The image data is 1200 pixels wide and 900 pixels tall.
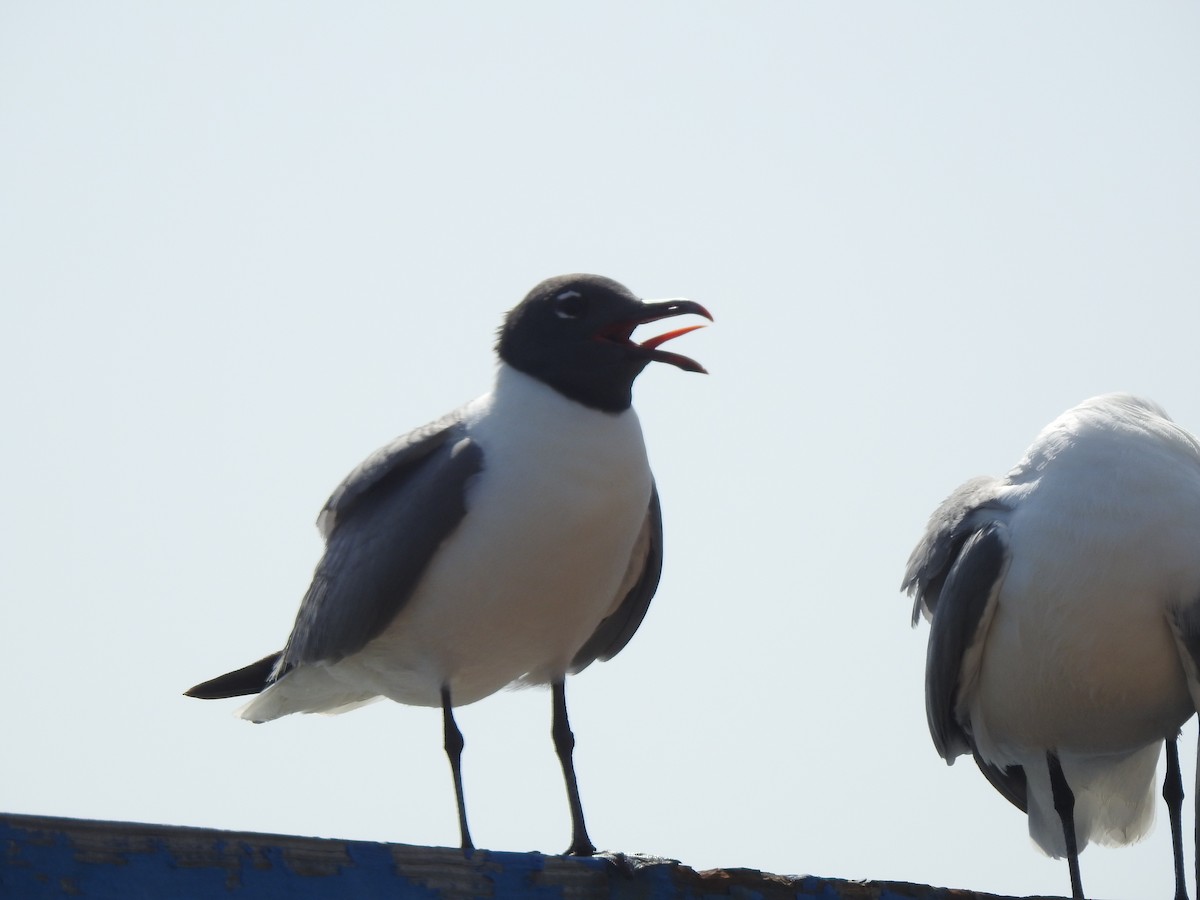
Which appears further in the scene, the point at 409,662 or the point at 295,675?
the point at 295,675

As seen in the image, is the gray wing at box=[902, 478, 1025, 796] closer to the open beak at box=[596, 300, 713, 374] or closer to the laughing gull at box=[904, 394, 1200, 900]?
the laughing gull at box=[904, 394, 1200, 900]

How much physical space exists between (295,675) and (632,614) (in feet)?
3.95

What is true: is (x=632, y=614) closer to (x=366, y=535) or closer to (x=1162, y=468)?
(x=366, y=535)

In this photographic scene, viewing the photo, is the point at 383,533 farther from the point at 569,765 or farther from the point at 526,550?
the point at 569,765

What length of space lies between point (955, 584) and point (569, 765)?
66.6 inches

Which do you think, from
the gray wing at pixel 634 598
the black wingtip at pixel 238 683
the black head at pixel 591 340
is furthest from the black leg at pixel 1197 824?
the black wingtip at pixel 238 683

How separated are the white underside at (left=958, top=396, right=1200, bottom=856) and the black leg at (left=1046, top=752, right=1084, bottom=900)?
0.07 meters

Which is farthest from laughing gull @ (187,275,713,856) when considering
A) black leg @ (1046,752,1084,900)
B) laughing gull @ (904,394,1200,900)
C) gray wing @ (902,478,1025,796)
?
black leg @ (1046,752,1084,900)

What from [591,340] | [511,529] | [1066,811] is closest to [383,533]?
[511,529]

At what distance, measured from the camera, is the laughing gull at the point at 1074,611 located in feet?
18.1

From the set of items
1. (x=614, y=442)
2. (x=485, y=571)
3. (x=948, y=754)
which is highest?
(x=614, y=442)

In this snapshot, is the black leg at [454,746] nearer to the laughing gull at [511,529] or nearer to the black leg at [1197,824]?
the laughing gull at [511,529]

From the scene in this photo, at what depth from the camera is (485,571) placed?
4812 mm

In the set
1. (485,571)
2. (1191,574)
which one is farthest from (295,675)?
(1191,574)
